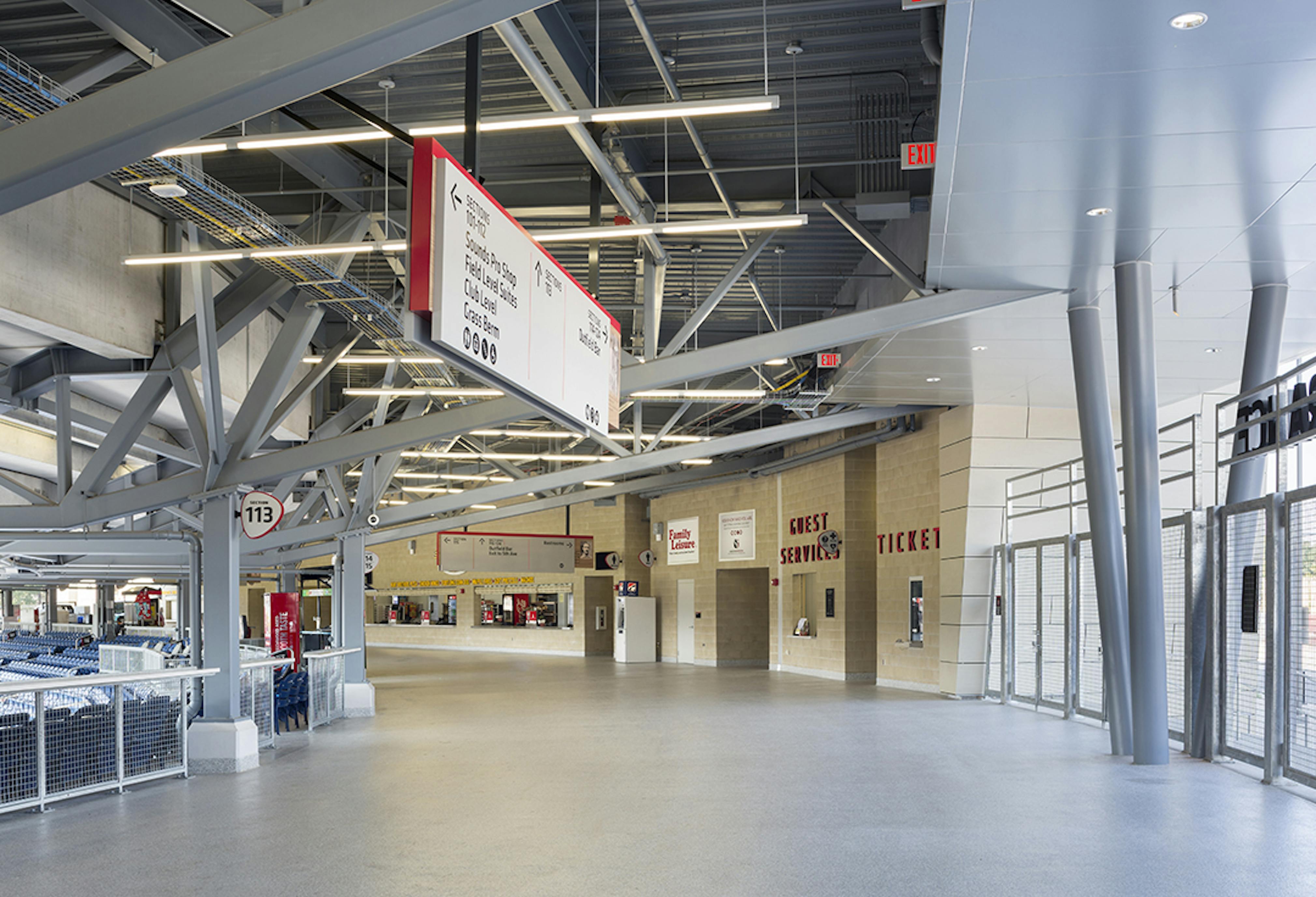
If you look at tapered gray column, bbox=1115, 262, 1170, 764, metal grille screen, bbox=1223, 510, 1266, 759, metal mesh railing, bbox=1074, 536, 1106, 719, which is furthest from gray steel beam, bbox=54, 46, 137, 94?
metal mesh railing, bbox=1074, 536, 1106, 719

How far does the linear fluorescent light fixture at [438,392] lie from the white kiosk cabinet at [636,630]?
51.0 feet

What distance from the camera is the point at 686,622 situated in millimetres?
29250

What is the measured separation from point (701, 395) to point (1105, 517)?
17.7 ft

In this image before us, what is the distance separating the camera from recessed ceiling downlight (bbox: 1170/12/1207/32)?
577 cm

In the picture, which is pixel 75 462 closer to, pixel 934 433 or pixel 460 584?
pixel 934 433

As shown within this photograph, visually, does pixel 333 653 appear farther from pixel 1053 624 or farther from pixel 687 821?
pixel 1053 624

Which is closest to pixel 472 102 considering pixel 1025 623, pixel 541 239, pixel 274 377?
pixel 541 239

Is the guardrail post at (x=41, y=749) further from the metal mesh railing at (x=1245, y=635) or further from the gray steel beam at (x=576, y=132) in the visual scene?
the metal mesh railing at (x=1245, y=635)

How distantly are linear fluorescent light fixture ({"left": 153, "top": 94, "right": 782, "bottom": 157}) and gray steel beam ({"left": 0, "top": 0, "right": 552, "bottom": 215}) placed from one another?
1.96 m

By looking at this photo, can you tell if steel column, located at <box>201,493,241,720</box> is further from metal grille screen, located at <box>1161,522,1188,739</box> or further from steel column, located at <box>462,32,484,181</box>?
metal grille screen, located at <box>1161,522,1188,739</box>

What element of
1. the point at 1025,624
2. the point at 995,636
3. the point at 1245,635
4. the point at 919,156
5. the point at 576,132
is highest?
the point at 576,132

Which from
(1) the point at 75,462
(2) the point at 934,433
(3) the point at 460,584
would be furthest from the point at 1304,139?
(3) the point at 460,584

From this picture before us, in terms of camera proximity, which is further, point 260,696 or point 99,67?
point 260,696

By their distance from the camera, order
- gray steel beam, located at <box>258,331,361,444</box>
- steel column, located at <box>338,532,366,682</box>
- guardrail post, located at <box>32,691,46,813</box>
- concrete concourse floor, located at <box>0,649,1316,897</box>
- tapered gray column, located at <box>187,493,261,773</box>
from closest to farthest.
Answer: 1. concrete concourse floor, located at <box>0,649,1316,897</box>
2. guardrail post, located at <box>32,691,46,813</box>
3. tapered gray column, located at <box>187,493,261,773</box>
4. gray steel beam, located at <box>258,331,361,444</box>
5. steel column, located at <box>338,532,366,682</box>
